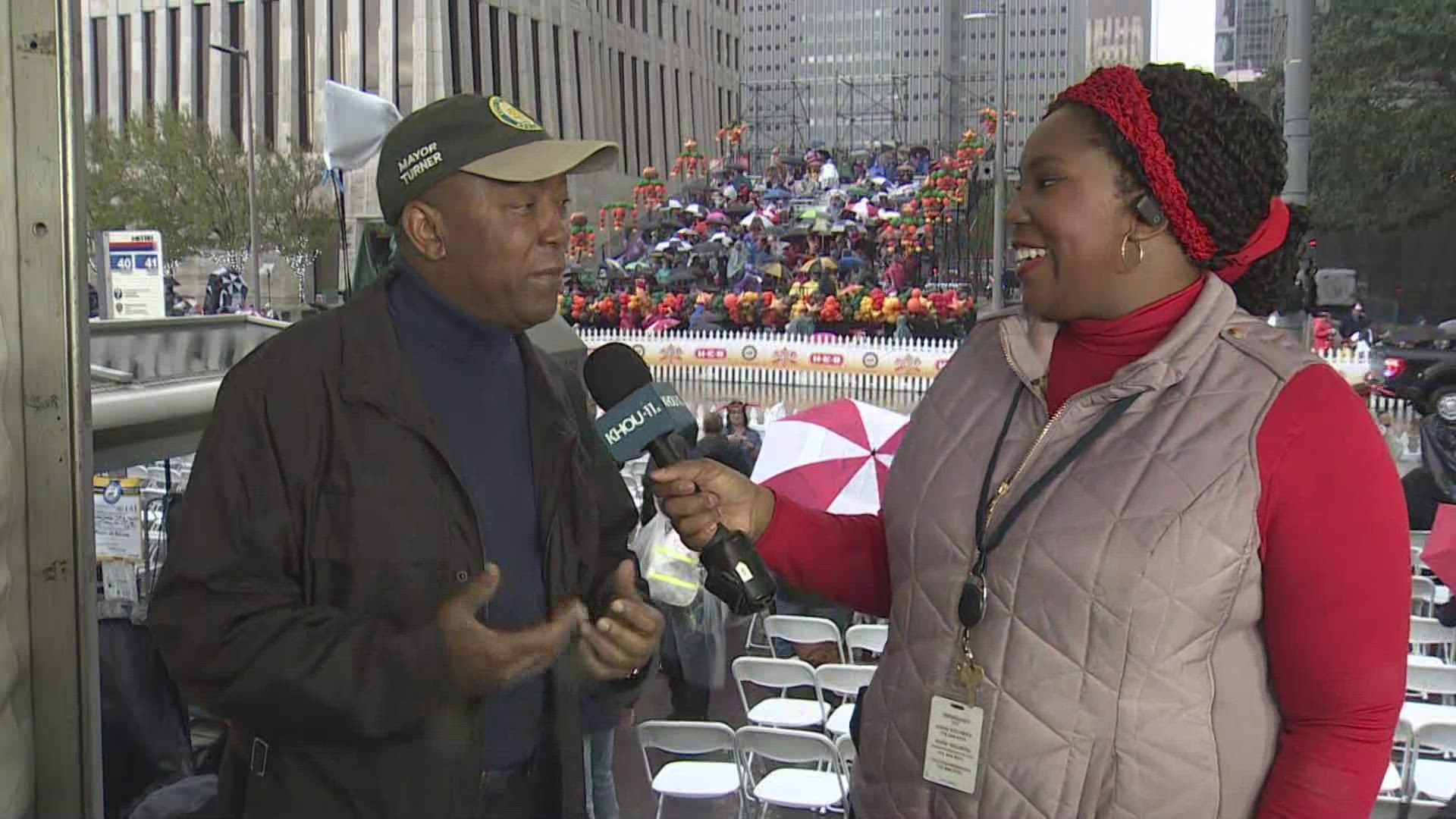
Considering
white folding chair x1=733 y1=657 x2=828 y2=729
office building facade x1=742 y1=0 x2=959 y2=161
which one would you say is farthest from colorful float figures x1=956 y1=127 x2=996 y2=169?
white folding chair x1=733 y1=657 x2=828 y2=729

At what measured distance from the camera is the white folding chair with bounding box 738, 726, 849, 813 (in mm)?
4266

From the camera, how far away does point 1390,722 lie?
127 centimetres

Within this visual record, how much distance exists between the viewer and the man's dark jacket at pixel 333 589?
1.36m

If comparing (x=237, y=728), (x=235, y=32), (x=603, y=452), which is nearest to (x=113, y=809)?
(x=237, y=728)

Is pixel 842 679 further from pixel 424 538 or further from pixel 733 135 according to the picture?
pixel 733 135

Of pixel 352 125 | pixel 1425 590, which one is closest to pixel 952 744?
pixel 352 125

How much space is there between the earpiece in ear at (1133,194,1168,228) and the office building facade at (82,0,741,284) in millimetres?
19822

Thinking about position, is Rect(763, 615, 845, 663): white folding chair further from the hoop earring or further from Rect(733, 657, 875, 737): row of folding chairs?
the hoop earring

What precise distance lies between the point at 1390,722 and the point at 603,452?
3.56ft

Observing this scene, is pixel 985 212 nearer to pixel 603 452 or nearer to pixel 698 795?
pixel 698 795

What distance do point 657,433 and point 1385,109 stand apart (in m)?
24.1

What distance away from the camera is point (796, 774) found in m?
4.47

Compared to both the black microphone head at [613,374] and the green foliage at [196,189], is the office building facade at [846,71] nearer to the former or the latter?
the green foliage at [196,189]

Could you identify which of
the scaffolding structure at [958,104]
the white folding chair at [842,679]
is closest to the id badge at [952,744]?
the white folding chair at [842,679]
